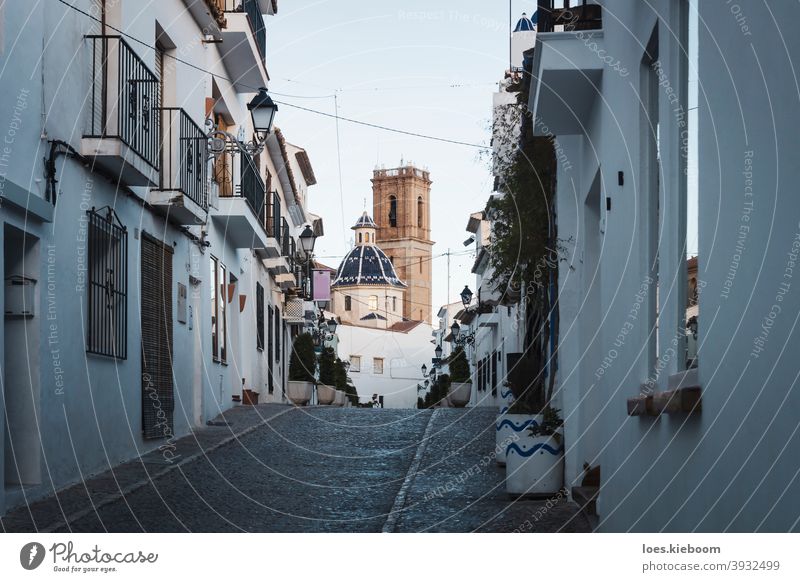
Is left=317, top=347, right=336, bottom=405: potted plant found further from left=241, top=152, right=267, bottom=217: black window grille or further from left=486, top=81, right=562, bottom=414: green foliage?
left=486, top=81, right=562, bottom=414: green foliage

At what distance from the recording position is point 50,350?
27.6 feet

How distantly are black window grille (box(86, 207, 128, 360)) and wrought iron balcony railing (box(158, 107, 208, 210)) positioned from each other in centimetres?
137

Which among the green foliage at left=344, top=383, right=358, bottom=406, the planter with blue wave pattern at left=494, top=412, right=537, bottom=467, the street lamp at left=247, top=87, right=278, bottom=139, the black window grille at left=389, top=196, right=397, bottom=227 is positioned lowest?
the green foliage at left=344, top=383, right=358, bottom=406

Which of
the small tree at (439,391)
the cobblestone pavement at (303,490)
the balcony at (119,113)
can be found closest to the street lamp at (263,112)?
the balcony at (119,113)

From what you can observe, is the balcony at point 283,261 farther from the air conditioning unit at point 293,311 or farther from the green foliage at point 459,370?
the green foliage at point 459,370

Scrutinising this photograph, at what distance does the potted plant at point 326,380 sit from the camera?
86.1ft

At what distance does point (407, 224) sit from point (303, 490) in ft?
301

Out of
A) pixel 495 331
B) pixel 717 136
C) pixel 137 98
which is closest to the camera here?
pixel 717 136

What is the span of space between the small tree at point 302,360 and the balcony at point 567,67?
1509cm

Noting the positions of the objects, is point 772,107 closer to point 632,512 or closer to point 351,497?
point 632,512

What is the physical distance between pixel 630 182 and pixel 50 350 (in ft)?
15.6

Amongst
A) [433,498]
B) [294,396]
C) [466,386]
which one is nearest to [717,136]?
[433,498]

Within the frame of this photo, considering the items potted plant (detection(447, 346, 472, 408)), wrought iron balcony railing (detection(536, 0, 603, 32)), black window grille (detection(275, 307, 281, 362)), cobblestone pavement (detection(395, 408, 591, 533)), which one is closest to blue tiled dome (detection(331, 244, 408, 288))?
potted plant (detection(447, 346, 472, 408))

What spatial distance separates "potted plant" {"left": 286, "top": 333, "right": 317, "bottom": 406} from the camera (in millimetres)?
22703
